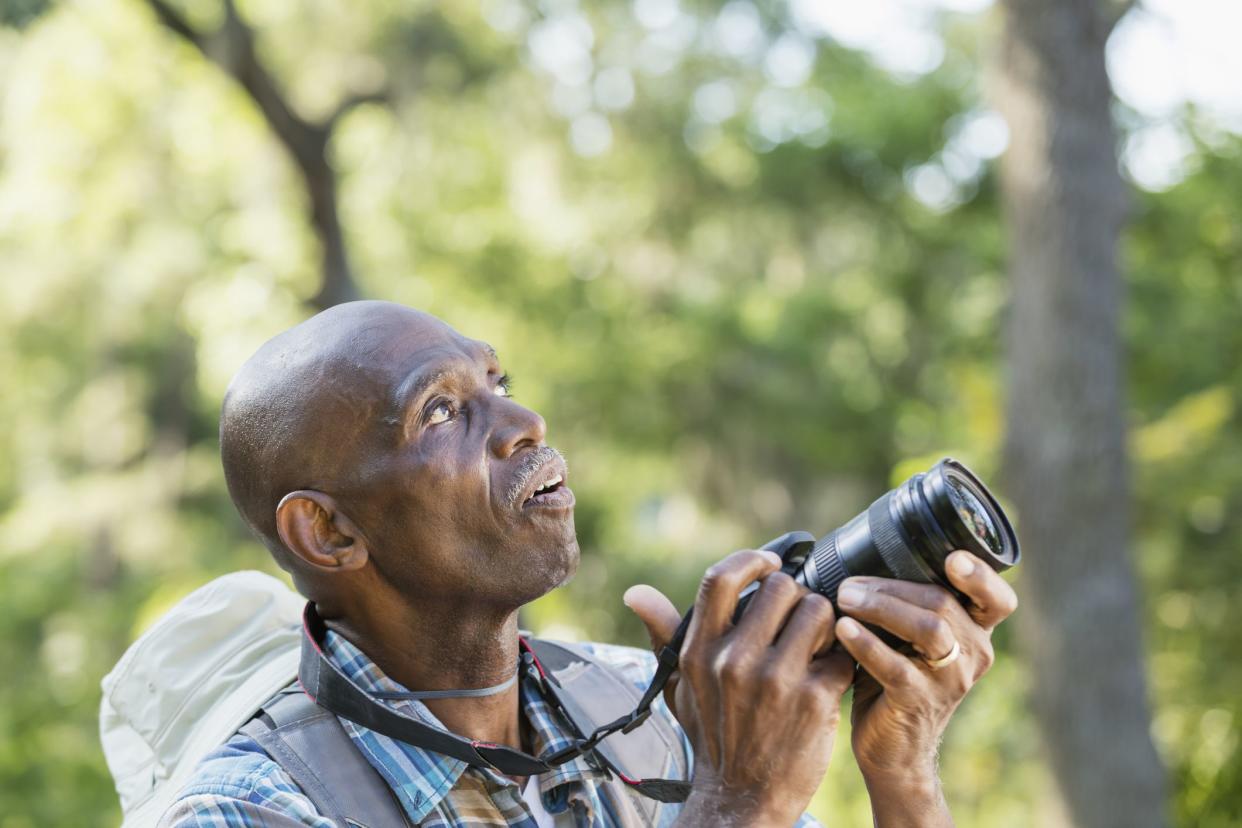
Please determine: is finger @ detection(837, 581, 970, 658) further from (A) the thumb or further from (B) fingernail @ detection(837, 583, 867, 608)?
(A) the thumb

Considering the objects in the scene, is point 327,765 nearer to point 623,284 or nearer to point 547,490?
point 547,490

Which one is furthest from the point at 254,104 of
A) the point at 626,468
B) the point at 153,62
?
the point at 626,468

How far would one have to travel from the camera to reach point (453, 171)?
1454cm

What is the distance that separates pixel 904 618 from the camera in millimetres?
1499

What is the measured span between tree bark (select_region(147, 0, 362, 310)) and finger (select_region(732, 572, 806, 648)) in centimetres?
521

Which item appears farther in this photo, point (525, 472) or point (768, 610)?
point (525, 472)

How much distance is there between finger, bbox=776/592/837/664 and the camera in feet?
5.01

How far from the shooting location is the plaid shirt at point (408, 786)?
1.53 meters

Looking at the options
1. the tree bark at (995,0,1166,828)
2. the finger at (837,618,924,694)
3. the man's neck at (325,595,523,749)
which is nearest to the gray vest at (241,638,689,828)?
the man's neck at (325,595,523,749)

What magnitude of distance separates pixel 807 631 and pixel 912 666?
13 centimetres

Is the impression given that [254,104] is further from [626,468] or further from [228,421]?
[626,468]

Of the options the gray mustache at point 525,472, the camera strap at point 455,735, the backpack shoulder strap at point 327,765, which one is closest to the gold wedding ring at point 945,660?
the camera strap at point 455,735

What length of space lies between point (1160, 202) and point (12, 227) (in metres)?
11.1

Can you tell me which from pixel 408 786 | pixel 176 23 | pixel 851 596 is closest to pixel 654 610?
pixel 851 596
